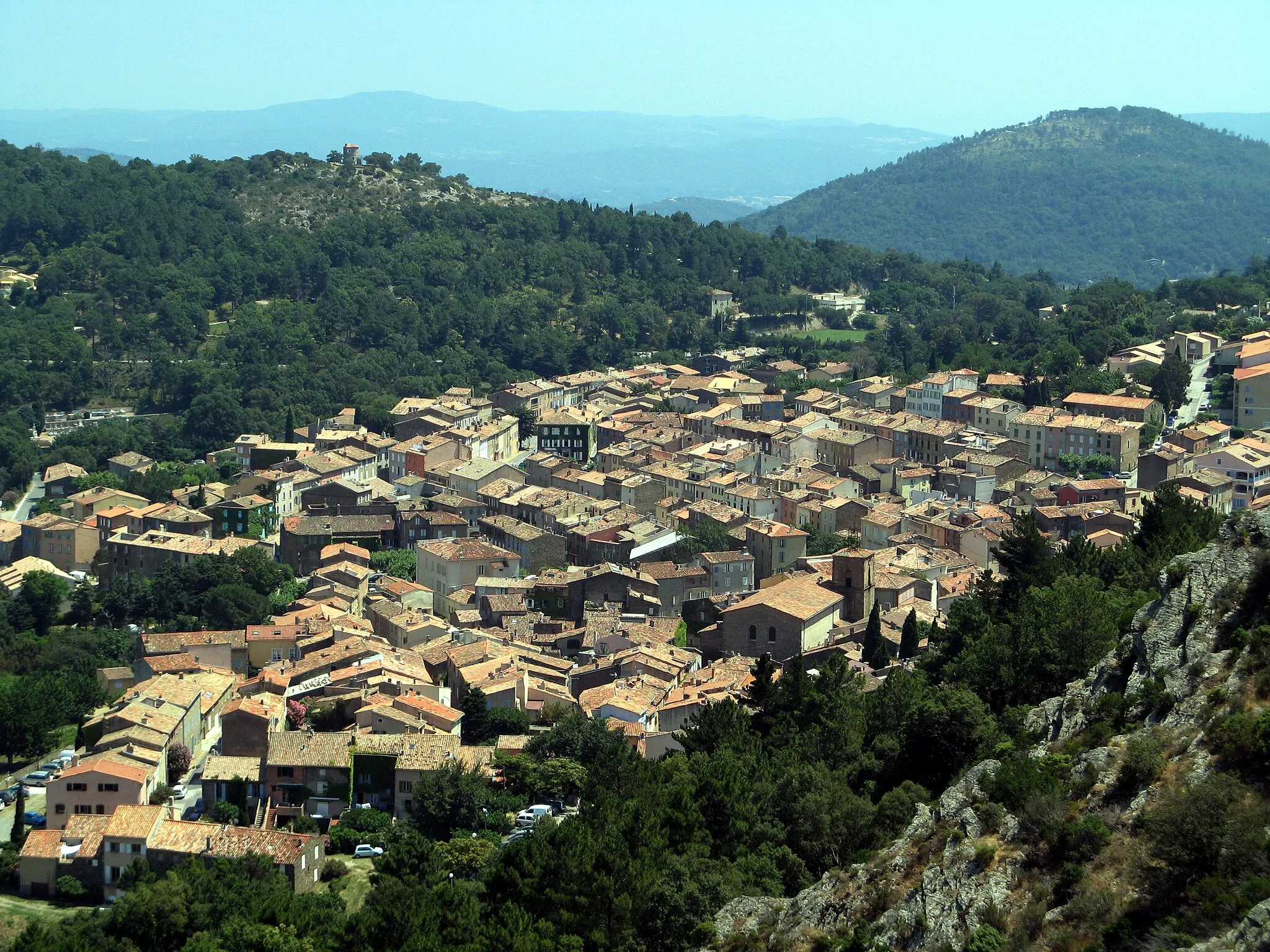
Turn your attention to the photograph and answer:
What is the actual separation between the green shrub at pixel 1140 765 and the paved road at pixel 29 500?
42.5m

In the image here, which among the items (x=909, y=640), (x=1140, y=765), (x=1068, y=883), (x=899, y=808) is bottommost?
(x=909, y=640)

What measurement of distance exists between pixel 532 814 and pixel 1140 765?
43.0 feet

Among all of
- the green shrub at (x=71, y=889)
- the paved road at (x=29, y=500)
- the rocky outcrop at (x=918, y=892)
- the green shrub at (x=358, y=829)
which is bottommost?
the paved road at (x=29, y=500)

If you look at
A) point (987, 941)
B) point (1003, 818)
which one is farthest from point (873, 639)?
point (987, 941)

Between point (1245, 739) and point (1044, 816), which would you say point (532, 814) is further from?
point (1245, 739)

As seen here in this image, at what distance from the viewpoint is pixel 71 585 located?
4172 cm

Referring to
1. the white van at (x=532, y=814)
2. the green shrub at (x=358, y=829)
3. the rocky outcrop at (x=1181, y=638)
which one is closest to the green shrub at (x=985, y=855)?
the rocky outcrop at (x=1181, y=638)

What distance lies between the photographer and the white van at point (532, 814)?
78.1ft

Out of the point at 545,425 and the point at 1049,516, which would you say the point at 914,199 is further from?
the point at 1049,516

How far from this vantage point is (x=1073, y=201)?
516ft

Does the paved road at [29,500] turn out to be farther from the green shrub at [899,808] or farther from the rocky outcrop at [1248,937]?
the rocky outcrop at [1248,937]

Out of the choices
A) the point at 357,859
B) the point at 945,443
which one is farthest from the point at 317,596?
the point at 945,443

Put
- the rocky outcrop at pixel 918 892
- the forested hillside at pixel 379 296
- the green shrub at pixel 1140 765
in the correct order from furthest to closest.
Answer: the forested hillside at pixel 379 296, the green shrub at pixel 1140 765, the rocky outcrop at pixel 918 892

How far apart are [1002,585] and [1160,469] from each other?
619 inches
